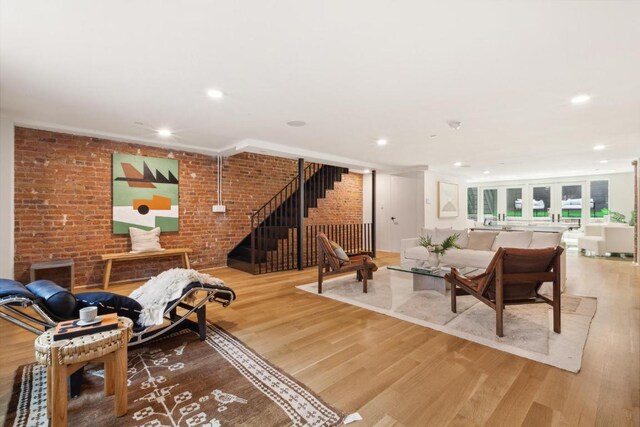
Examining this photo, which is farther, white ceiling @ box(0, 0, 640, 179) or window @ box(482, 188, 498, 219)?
window @ box(482, 188, 498, 219)

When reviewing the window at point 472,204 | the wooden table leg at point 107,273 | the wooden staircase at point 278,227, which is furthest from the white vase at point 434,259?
the window at point 472,204

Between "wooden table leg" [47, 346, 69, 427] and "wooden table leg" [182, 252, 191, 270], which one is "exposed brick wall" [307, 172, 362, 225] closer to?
"wooden table leg" [182, 252, 191, 270]

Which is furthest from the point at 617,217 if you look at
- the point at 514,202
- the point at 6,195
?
the point at 6,195

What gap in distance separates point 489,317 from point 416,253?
243 cm

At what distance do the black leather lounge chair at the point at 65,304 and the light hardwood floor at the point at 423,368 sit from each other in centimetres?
44

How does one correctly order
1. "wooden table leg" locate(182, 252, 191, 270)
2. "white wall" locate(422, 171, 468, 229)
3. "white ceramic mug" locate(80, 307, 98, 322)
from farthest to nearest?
"white wall" locate(422, 171, 468, 229), "wooden table leg" locate(182, 252, 191, 270), "white ceramic mug" locate(80, 307, 98, 322)

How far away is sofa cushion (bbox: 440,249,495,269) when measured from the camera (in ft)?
16.7

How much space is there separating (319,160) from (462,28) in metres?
4.47

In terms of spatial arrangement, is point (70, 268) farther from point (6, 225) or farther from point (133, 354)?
point (133, 354)

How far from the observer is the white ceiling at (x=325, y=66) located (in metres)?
1.88

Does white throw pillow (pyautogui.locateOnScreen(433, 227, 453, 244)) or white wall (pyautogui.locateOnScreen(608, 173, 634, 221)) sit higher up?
white wall (pyautogui.locateOnScreen(608, 173, 634, 221))

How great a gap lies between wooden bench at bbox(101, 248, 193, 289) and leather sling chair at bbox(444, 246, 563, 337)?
4782 mm

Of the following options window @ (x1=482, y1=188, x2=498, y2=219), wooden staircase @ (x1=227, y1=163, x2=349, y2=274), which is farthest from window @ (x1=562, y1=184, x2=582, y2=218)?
wooden staircase @ (x1=227, y1=163, x2=349, y2=274)

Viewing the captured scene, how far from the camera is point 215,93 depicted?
3.14 metres
